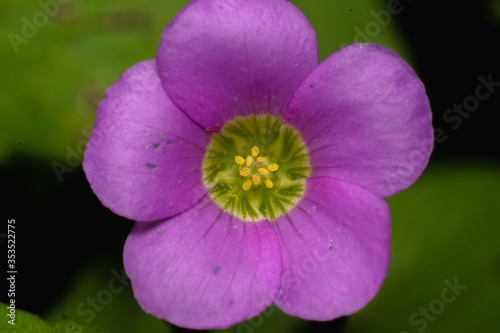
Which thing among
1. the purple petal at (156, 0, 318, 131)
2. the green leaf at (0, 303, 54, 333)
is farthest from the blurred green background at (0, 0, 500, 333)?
the purple petal at (156, 0, 318, 131)

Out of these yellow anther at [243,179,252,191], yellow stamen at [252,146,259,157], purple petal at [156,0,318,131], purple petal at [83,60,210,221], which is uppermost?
purple petal at [156,0,318,131]

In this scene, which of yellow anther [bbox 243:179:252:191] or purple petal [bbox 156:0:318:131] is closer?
purple petal [bbox 156:0:318:131]

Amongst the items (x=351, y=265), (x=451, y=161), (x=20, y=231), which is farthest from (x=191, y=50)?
(x=451, y=161)

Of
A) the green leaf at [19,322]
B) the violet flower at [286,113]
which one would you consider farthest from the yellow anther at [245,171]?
the green leaf at [19,322]

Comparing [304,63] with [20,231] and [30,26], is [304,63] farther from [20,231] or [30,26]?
[20,231]

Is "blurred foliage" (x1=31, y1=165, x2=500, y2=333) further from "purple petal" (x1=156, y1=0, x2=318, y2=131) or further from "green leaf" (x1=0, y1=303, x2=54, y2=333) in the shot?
"purple petal" (x1=156, y1=0, x2=318, y2=131)

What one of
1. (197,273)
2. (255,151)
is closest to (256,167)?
(255,151)

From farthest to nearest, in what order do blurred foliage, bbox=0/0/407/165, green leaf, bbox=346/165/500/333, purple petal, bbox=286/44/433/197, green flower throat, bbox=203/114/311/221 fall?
green leaf, bbox=346/165/500/333, blurred foliage, bbox=0/0/407/165, green flower throat, bbox=203/114/311/221, purple petal, bbox=286/44/433/197

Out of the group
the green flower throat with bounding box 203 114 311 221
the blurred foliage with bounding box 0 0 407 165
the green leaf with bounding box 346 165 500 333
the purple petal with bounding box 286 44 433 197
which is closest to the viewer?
the purple petal with bounding box 286 44 433 197
